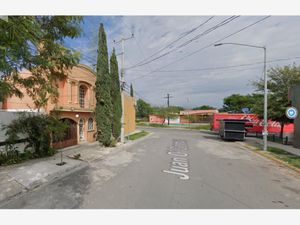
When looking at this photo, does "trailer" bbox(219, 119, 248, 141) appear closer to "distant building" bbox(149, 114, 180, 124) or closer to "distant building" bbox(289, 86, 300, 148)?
"distant building" bbox(289, 86, 300, 148)

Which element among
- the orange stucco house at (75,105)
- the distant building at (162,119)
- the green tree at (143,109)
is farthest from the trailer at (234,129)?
the green tree at (143,109)

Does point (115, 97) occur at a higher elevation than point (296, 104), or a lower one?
higher

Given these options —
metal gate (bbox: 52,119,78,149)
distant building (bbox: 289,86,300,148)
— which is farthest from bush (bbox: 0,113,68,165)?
distant building (bbox: 289,86,300,148)

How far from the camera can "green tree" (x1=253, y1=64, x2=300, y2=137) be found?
16109mm

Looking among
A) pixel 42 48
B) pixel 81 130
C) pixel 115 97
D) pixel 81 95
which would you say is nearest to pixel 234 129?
pixel 115 97

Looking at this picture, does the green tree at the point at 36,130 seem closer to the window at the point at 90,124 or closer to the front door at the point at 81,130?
the front door at the point at 81,130

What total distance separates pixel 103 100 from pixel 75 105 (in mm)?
2523

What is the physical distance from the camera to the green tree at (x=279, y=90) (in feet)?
52.9

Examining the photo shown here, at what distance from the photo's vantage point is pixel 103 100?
555 inches

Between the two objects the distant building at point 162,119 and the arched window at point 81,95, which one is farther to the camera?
the distant building at point 162,119

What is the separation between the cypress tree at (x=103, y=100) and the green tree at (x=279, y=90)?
15100 mm

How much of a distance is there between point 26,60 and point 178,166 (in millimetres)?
6824

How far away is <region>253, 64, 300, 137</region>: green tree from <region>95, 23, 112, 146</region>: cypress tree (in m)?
15.1

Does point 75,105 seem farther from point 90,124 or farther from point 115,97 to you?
point 115,97
